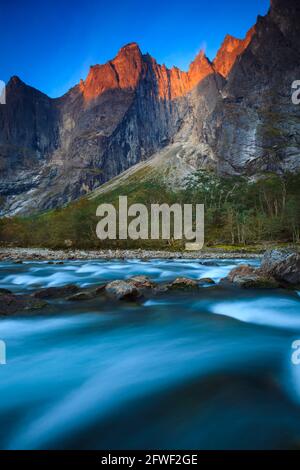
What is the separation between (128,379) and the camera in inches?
220

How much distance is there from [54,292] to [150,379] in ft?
27.2

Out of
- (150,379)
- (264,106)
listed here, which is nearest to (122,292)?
(150,379)

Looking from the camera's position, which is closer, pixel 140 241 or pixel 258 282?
pixel 258 282

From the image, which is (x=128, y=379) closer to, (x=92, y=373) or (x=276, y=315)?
(x=92, y=373)

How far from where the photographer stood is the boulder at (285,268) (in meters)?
14.3

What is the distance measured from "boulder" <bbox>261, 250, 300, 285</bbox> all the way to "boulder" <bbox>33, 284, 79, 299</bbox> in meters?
8.85

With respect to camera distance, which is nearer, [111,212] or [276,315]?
[276,315]

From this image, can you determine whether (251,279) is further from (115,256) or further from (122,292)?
(115,256)

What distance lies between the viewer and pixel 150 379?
5523 mm

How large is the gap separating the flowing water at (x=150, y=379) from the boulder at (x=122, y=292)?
1.31 meters

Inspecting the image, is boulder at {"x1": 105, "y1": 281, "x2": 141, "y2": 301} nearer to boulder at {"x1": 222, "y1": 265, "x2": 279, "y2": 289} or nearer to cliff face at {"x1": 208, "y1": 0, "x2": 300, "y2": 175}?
boulder at {"x1": 222, "y1": 265, "x2": 279, "y2": 289}

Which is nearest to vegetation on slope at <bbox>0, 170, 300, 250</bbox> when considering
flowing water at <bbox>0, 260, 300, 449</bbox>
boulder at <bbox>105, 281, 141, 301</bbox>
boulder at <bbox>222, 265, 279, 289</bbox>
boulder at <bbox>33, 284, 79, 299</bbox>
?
boulder at <bbox>222, 265, 279, 289</bbox>

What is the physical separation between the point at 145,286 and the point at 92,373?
807 cm
